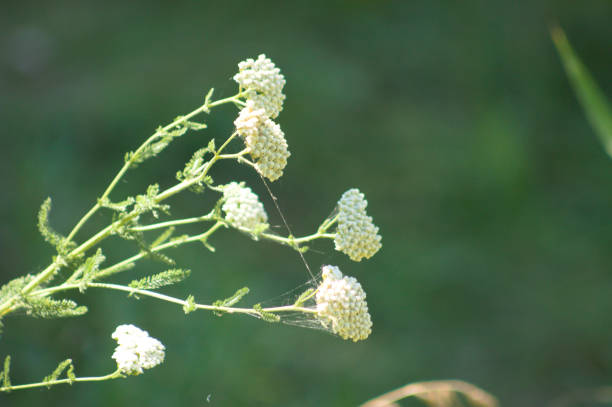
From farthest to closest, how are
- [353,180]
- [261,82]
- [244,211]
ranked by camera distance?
[353,180]
[261,82]
[244,211]

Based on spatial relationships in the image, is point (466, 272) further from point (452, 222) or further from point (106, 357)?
point (106, 357)

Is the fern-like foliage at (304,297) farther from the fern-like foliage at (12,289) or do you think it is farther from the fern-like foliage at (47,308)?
the fern-like foliage at (12,289)

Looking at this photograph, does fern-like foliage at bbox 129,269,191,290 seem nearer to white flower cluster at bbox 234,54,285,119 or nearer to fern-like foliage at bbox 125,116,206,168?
fern-like foliage at bbox 125,116,206,168

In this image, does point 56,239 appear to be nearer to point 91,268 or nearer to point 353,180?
point 91,268

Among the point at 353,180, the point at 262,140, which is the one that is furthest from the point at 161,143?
the point at 353,180

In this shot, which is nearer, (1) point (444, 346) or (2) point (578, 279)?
(1) point (444, 346)

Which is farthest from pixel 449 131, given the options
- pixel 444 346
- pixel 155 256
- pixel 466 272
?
pixel 155 256

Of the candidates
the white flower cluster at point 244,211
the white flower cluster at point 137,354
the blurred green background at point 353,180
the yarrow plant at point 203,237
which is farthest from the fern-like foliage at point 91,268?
the blurred green background at point 353,180
